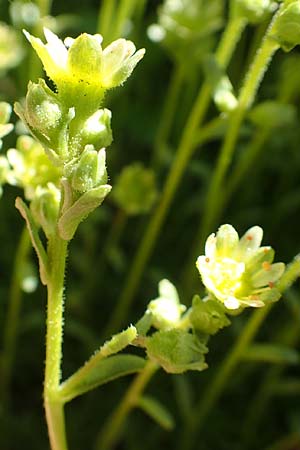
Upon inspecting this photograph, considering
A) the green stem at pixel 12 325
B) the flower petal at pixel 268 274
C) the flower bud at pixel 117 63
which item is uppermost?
the green stem at pixel 12 325

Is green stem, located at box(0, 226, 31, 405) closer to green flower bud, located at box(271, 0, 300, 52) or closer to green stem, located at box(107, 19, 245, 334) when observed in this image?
green stem, located at box(107, 19, 245, 334)

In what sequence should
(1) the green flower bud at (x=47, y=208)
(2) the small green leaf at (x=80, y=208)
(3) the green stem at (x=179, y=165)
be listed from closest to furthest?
(2) the small green leaf at (x=80, y=208) → (1) the green flower bud at (x=47, y=208) → (3) the green stem at (x=179, y=165)

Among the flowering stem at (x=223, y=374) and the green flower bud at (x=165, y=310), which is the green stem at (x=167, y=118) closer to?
the flowering stem at (x=223, y=374)

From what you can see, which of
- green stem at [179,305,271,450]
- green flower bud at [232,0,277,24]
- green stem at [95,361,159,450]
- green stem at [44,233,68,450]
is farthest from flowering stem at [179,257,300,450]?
green flower bud at [232,0,277,24]

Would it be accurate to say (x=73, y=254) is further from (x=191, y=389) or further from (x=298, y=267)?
(x=298, y=267)

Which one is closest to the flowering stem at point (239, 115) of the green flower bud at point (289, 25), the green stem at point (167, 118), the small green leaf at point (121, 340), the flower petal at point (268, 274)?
the green flower bud at point (289, 25)

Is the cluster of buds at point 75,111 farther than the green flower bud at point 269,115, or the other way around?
the green flower bud at point 269,115

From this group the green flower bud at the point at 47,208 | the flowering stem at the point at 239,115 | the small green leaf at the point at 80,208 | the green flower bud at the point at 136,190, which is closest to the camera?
the small green leaf at the point at 80,208

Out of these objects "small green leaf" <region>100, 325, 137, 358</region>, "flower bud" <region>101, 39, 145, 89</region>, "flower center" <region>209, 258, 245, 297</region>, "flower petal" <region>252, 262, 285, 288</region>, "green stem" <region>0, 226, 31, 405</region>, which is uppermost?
"green stem" <region>0, 226, 31, 405</region>
